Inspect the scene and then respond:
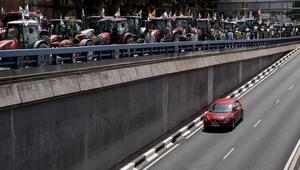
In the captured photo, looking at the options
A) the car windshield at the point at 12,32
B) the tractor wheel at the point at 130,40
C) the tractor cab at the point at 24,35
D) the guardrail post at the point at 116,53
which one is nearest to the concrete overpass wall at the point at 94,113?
the guardrail post at the point at 116,53

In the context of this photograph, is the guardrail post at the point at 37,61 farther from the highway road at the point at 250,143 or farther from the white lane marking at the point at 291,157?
the white lane marking at the point at 291,157

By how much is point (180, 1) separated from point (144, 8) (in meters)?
21.7

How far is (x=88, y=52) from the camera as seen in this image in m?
19.7

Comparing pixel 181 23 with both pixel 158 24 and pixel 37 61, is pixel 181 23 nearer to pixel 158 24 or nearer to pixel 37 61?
pixel 158 24

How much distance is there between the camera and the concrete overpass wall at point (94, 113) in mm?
14109

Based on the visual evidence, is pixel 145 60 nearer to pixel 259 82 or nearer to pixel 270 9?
pixel 259 82

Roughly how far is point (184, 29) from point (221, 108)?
1274 cm

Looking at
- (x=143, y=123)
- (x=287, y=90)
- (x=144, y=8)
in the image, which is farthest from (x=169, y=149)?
(x=144, y=8)

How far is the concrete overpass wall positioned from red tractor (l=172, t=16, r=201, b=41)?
19.3 feet

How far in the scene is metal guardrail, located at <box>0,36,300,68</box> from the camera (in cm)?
1479

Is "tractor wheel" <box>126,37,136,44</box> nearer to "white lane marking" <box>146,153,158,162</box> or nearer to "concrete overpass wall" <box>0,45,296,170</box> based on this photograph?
"concrete overpass wall" <box>0,45,296,170</box>

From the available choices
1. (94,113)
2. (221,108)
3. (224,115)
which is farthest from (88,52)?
(221,108)

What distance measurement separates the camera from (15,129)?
1388cm

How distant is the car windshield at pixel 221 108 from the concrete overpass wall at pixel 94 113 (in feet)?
5.94
